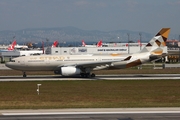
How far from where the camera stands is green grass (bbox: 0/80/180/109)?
29.0 meters

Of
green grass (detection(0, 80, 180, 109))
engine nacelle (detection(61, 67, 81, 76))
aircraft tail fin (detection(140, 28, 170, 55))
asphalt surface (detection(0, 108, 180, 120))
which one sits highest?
aircraft tail fin (detection(140, 28, 170, 55))

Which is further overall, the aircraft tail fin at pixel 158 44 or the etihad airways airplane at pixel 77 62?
the aircraft tail fin at pixel 158 44

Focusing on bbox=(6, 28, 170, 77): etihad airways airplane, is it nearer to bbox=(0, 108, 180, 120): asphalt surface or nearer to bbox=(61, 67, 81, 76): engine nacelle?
bbox=(61, 67, 81, 76): engine nacelle

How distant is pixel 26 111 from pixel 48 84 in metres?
19.3

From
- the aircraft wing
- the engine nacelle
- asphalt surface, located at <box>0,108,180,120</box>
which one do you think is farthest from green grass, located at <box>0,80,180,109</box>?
the engine nacelle

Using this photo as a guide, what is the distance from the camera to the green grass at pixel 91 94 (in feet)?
95.0

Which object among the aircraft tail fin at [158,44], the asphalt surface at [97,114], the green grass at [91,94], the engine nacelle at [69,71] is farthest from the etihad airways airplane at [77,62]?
the asphalt surface at [97,114]

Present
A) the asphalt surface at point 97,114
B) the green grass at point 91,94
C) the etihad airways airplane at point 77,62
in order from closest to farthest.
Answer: the asphalt surface at point 97,114 → the green grass at point 91,94 → the etihad airways airplane at point 77,62

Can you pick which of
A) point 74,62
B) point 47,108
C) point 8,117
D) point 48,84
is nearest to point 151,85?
point 48,84

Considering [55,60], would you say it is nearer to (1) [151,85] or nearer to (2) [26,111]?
(1) [151,85]

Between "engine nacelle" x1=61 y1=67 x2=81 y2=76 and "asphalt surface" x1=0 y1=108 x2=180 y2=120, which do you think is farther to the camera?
"engine nacelle" x1=61 y1=67 x2=81 y2=76

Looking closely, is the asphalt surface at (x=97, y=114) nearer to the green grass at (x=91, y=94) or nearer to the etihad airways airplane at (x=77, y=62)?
the green grass at (x=91, y=94)

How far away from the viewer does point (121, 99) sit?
3231 cm

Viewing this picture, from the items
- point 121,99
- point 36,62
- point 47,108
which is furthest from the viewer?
point 36,62
